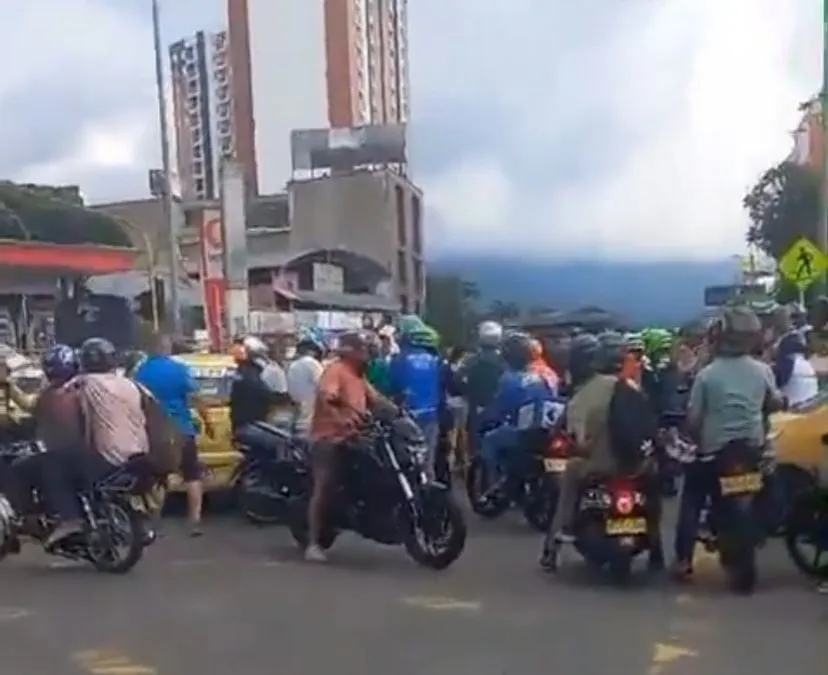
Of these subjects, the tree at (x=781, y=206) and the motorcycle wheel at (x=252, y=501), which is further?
the tree at (x=781, y=206)

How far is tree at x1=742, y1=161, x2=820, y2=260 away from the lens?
48781 millimetres

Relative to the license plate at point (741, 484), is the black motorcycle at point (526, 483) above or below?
below

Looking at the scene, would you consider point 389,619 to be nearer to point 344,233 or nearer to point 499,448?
point 499,448

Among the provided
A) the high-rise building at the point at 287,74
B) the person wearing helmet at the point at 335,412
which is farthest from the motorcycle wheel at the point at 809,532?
the high-rise building at the point at 287,74

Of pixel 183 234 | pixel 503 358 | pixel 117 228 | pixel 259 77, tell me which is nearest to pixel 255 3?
pixel 259 77

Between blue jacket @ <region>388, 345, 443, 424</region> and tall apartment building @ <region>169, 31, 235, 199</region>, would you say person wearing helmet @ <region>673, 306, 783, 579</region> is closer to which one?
blue jacket @ <region>388, 345, 443, 424</region>

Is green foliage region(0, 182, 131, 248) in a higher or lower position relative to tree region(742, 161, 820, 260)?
higher

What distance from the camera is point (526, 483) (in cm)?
1191

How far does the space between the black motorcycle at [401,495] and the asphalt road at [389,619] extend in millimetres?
212

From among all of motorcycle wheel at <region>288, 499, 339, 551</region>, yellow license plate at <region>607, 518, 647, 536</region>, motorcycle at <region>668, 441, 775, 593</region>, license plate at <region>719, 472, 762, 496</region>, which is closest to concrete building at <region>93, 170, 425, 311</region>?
motorcycle wheel at <region>288, 499, 339, 551</region>

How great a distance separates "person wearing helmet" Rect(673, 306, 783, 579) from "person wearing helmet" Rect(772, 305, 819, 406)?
302 centimetres

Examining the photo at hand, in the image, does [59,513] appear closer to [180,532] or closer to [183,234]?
[180,532]

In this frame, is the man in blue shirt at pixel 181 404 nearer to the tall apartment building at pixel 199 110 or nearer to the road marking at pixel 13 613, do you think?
the road marking at pixel 13 613

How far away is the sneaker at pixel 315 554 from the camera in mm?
10492
